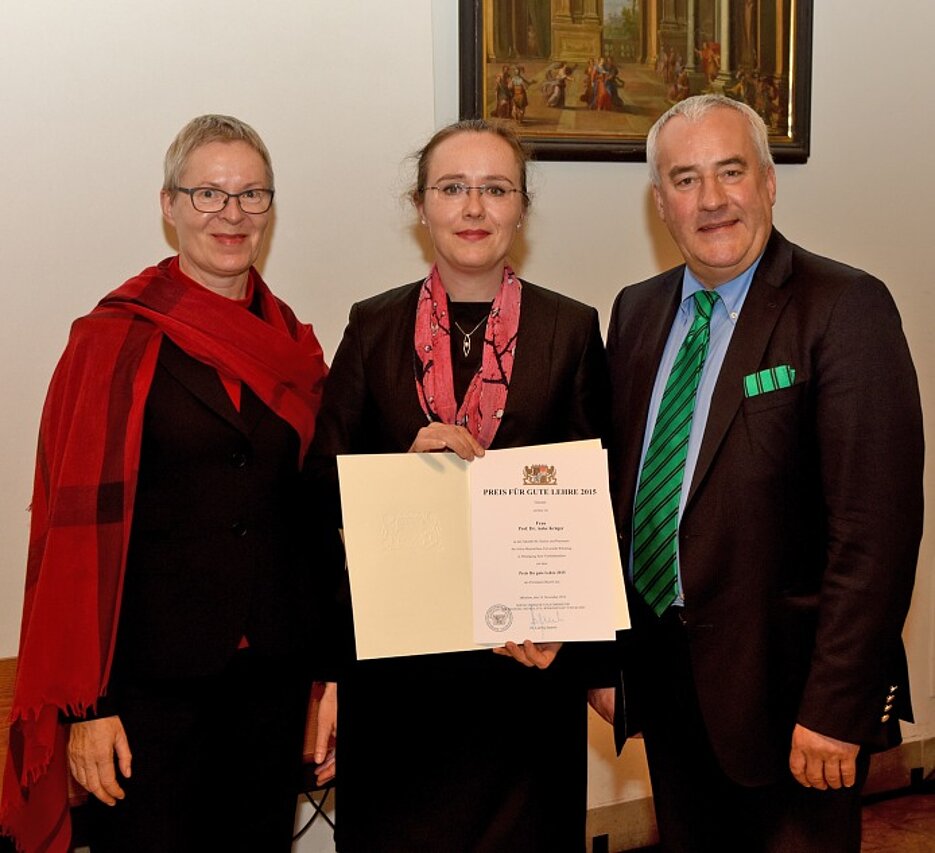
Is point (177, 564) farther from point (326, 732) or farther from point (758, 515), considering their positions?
point (758, 515)

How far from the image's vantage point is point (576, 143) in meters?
3.24

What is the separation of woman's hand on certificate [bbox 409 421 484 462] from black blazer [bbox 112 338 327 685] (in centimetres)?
36

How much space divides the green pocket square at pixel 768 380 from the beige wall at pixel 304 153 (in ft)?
4.86

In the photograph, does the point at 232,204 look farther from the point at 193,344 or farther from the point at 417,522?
the point at 417,522

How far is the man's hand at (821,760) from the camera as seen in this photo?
74.1 inches

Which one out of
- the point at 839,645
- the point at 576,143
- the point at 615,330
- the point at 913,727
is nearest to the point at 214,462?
the point at 615,330

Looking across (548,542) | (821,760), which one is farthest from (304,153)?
(821,760)

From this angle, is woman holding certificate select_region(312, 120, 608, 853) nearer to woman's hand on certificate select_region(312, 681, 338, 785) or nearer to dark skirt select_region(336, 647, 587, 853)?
dark skirt select_region(336, 647, 587, 853)

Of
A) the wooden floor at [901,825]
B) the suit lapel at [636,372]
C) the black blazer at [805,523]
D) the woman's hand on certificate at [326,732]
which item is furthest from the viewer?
the wooden floor at [901,825]

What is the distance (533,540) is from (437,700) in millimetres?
424

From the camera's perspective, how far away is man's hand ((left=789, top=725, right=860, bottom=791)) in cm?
188

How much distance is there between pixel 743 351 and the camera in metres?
1.98

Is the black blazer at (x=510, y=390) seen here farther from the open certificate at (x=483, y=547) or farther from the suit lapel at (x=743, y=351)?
the suit lapel at (x=743, y=351)

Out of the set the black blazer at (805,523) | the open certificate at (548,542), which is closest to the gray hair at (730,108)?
the black blazer at (805,523)
